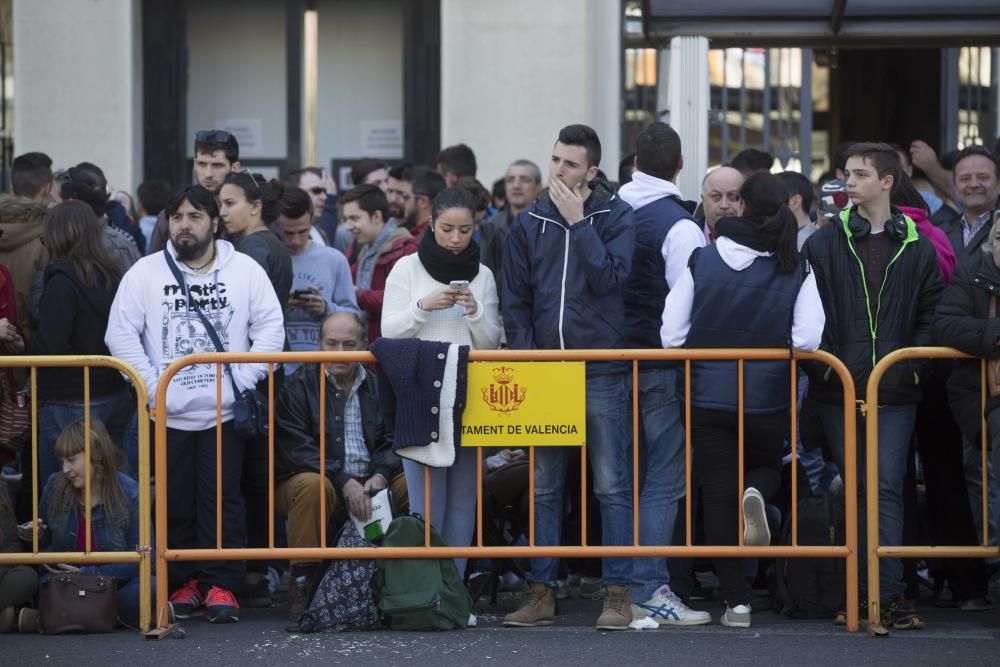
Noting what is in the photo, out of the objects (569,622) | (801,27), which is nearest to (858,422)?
(569,622)

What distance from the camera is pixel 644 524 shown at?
26.6 ft

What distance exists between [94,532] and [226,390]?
926mm

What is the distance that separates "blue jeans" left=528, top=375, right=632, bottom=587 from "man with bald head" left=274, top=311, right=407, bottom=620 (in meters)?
0.86

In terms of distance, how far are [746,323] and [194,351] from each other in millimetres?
2700

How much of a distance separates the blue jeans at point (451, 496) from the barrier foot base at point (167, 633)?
123 centimetres

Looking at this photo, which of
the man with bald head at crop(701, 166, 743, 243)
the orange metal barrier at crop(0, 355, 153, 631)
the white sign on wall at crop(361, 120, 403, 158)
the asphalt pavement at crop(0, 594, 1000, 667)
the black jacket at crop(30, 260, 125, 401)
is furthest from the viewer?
the white sign on wall at crop(361, 120, 403, 158)

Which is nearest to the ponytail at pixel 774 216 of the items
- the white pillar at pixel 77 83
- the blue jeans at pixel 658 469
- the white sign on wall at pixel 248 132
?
the blue jeans at pixel 658 469

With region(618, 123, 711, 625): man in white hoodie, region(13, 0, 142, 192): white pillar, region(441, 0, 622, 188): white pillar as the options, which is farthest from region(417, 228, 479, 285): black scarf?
region(13, 0, 142, 192): white pillar

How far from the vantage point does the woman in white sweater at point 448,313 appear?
8.13 m

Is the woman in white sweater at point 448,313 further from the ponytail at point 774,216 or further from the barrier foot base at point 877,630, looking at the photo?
the barrier foot base at point 877,630

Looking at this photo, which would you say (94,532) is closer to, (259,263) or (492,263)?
(259,263)

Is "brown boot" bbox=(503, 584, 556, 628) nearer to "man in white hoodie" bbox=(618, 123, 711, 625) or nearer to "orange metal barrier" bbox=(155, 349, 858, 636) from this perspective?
"orange metal barrier" bbox=(155, 349, 858, 636)

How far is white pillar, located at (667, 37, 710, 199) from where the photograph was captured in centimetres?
986

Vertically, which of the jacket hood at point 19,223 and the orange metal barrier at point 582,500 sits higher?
the jacket hood at point 19,223
